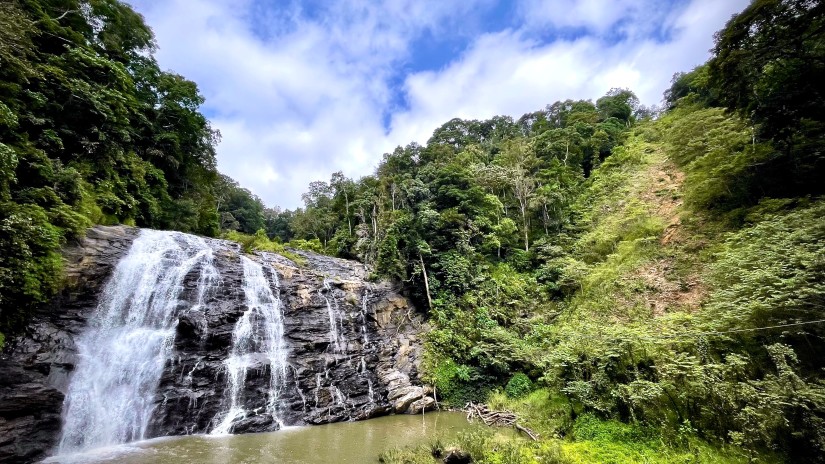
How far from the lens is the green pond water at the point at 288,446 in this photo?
7758 mm

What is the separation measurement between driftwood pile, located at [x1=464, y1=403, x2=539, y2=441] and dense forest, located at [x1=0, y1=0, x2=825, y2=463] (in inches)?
24.1

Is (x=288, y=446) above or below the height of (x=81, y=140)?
below

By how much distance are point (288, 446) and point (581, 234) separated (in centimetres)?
1952

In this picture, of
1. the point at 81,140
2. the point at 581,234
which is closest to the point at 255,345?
the point at 81,140

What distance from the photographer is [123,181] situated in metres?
16.1

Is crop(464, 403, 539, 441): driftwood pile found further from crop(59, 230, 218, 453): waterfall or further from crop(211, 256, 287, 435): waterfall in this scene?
crop(59, 230, 218, 453): waterfall

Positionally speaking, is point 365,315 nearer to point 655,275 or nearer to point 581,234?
point 655,275

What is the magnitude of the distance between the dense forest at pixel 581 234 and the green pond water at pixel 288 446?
285 centimetres

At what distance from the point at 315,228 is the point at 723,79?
117 ft

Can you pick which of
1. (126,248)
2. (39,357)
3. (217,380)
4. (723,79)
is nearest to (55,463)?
(39,357)

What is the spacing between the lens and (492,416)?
482 inches

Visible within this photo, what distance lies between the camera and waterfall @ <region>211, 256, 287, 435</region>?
1107 centimetres

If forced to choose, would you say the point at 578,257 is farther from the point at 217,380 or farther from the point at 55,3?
the point at 55,3

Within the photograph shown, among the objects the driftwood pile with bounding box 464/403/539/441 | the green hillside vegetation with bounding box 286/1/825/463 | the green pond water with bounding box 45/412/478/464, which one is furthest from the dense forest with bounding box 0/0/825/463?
the green pond water with bounding box 45/412/478/464
